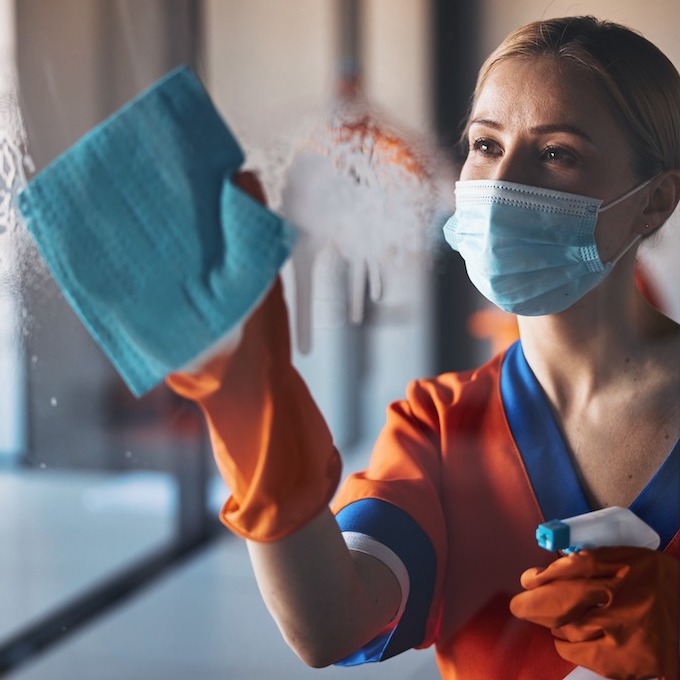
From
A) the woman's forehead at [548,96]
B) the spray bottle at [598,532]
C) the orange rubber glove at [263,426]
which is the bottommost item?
the spray bottle at [598,532]

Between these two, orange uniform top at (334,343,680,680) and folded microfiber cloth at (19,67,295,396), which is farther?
orange uniform top at (334,343,680,680)

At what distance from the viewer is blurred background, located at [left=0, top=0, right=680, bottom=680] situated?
886 mm

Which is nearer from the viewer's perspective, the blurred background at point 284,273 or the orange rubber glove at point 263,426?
the orange rubber glove at point 263,426

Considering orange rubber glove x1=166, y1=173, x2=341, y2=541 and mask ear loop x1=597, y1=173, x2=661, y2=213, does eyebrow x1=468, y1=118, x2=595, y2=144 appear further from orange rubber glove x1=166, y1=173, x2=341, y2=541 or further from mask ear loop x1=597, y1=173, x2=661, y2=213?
orange rubber glove x1=166, y1=173, x2=341, y2=541

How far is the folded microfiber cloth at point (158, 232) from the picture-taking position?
78 cm

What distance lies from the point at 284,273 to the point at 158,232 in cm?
12

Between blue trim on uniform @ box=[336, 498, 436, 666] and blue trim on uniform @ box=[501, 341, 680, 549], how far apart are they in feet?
0.43

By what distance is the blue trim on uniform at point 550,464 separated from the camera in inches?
34.1

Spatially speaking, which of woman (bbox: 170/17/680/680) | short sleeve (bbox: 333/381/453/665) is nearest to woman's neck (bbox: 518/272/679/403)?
woman (bbox: 170/17/680/680)

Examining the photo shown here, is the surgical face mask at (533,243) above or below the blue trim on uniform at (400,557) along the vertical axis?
above

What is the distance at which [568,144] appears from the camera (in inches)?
32.7

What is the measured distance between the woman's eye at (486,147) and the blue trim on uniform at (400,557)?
0.36 meters

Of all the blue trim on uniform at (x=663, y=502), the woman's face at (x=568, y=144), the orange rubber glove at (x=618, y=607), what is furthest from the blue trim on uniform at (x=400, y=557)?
the woman's face at (x=568, y=144)

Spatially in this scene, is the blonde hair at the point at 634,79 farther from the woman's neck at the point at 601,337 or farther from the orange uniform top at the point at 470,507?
the orange uniform top at the point at 470,507
